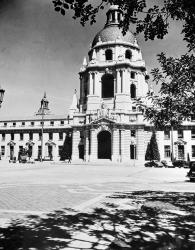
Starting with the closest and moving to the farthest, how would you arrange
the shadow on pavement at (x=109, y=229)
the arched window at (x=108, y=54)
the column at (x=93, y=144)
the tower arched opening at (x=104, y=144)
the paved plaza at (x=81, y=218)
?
the shadow on pavement at (x=109, y=229)
the paved plaza at (x=81, y=218)
the column at (x=93, y=144)
the tower arched opening at (x=104, y=144)
the arched window at (x=108, y=54)

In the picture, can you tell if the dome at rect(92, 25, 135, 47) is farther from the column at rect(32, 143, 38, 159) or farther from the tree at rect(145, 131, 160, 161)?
the column at rect(32, 143, 38, 159)

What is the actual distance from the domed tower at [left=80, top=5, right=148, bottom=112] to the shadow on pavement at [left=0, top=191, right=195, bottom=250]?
60.2m

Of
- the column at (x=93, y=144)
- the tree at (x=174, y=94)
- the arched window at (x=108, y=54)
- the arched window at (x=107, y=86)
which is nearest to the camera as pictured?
the tree at (x=174, y=94)

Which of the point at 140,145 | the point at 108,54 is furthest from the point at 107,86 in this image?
the point at 140,145

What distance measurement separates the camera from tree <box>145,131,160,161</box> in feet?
220

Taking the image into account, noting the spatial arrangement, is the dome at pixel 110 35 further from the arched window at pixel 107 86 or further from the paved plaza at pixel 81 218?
the paved plaza at pixel 81 218

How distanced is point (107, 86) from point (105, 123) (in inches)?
505

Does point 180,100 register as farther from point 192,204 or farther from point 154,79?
point 192,204

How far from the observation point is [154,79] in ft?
43.5

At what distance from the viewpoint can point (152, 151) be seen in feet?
221

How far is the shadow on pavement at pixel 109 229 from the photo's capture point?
707 cm

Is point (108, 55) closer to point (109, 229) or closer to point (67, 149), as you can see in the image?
point (67, 149)

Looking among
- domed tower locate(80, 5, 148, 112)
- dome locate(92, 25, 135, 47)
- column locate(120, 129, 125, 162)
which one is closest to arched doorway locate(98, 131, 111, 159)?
column locate(120, 129, 125, 162)

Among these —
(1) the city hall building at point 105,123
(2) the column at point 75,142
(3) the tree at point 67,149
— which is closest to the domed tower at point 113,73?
(1) the city hall building at point 105,123
